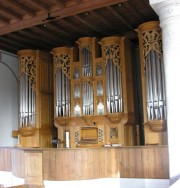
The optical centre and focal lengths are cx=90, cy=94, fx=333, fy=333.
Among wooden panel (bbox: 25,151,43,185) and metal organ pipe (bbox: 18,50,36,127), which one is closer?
wooden panel (bbox: 25,151,43,185)

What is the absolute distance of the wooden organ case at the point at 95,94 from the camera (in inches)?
317

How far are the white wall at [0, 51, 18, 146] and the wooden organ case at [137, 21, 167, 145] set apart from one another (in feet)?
14.2

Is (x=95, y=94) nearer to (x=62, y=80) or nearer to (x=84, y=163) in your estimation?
(x=62, y=80)

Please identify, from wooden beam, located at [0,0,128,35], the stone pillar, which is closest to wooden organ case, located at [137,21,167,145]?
wooden beam, located at [0,0,128,35]

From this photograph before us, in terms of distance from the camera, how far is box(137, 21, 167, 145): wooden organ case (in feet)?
23.2

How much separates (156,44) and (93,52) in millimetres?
1788

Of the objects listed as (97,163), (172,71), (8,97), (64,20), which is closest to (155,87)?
(97,163)

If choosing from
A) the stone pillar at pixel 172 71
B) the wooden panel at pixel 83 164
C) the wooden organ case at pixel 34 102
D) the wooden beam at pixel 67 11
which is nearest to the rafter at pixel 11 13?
the wooden beam at pixel 67 11

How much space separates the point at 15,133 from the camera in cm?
977

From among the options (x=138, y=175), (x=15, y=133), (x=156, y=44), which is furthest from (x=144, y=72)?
(x=15, y=133)

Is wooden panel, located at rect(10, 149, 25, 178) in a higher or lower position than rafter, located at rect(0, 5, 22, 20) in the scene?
lower

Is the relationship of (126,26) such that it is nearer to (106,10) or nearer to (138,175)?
(106,10)

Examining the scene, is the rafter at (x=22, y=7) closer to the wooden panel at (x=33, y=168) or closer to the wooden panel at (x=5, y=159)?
the wooden panel at (x=33, y=168)

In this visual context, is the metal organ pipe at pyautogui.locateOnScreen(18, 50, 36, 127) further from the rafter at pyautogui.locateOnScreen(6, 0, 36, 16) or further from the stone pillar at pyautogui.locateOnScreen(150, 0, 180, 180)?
the stone pillar at pyautogui.locateOnScreen(150, 0, 180, 180)
